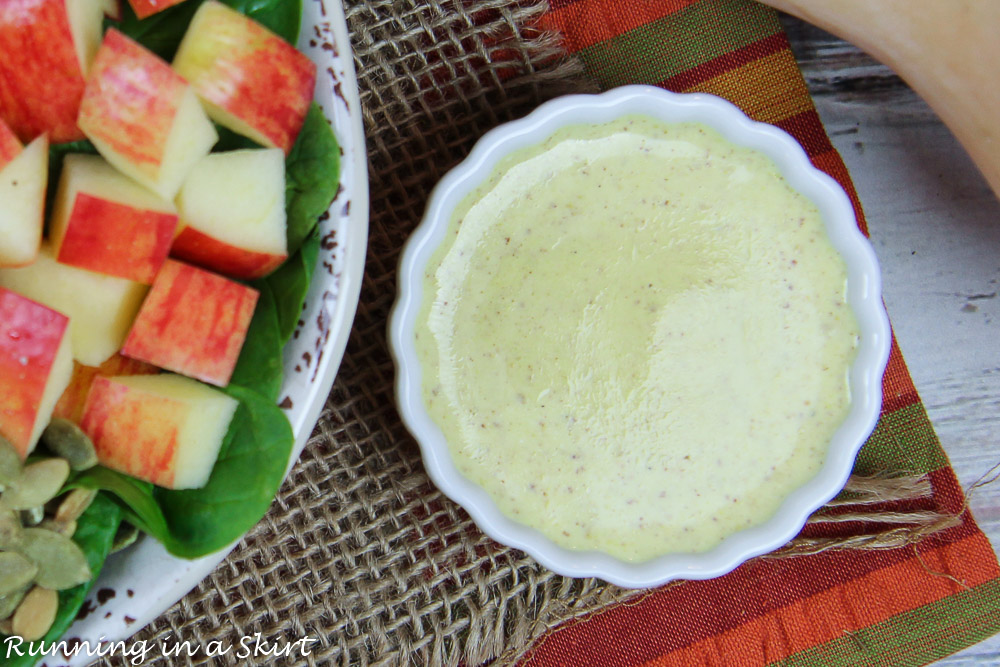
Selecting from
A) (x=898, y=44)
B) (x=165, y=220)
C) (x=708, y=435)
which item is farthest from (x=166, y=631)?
(x=898, y=44)

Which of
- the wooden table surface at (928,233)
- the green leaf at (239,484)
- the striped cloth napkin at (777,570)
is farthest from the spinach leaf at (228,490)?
the wooden table surface at (928,233)

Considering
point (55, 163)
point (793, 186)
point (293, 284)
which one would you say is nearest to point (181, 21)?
point (55, 163)

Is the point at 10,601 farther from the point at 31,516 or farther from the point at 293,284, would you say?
the point at 293,284

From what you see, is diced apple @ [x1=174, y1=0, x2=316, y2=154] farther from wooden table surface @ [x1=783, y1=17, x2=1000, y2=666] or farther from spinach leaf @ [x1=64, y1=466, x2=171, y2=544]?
wooden table surface @ [x1=783, y1=17, x2=1000, y2=666]

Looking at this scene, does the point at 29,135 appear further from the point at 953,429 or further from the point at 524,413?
the point at 953,429

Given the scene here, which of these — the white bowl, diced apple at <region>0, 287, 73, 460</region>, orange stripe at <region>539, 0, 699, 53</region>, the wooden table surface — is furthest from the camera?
the wooden table surface

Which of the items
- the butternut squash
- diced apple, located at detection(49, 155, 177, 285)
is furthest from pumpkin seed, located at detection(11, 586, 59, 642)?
the butternut squash

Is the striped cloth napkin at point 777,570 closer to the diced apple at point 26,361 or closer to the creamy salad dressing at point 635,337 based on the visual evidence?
the creamy salad dressing at point 635,337
